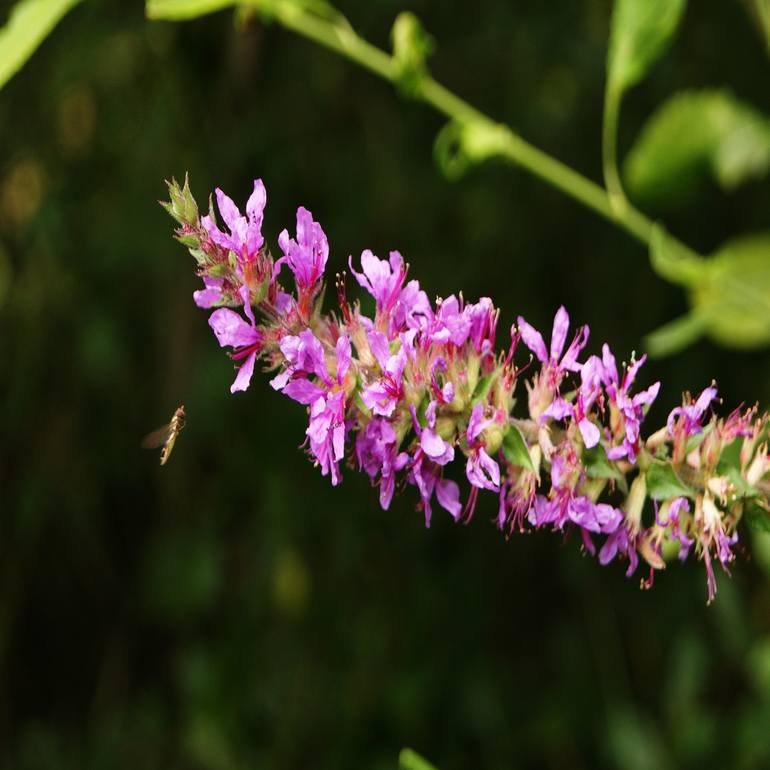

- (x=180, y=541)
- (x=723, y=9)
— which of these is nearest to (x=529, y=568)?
(x=180, y=541)

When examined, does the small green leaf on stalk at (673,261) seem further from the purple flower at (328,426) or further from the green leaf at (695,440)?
the purple flower at (328,426)

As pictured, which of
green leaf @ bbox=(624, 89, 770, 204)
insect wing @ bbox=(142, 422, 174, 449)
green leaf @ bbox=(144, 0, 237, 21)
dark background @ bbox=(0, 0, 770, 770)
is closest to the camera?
insect wing @ bbox=(142, 422, 174, 449)

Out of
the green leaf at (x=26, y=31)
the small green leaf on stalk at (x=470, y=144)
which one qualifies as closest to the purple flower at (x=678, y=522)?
the small green leaf on stalk at (x=470, y=144)

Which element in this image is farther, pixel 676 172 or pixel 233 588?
pixel 233 588

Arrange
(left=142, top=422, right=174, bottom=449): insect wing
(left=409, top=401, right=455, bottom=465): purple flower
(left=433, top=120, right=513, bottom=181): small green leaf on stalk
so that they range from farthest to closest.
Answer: (left=433, top=120, right=513, bottom=181): small green leaf on stalk, (left=142, top=422, right=174, bottom=449): insect wing, (left=409, top=401, right=455, bottom=465): purple flower

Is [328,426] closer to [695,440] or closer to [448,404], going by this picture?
[448,404]

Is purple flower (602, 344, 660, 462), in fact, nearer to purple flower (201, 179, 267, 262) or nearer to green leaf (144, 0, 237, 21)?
purple flower (201, 179, 267, 262)

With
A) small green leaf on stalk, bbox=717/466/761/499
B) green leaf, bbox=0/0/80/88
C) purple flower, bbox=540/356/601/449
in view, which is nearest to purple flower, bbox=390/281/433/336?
purple flower, bbox=540/356/601/449

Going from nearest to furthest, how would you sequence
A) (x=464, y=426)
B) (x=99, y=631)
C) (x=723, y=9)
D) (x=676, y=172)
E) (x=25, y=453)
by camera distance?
(x=464, y=426) → (x=676, y=172) → (x=723, y=9) → (x=25, y=453) → (x=99, y=631)

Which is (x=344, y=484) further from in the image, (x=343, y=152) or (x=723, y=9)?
(x=723, y=9)
